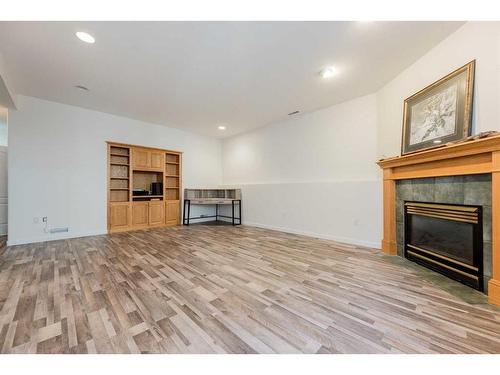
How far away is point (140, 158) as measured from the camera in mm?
5109

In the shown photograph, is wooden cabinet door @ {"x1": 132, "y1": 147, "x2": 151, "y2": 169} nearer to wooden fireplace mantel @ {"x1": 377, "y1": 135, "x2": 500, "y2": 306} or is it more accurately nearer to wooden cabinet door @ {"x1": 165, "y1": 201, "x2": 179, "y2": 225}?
wooden cabinet door @ {"x1": 165, "y1": 201, "x2": 179, "y2": 225}

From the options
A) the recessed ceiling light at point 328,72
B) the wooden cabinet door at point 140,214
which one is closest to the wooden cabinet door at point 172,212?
the wooden cabinet door at point 140,214

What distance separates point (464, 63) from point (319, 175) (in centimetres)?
252

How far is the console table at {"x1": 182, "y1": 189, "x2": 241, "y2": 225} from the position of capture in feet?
18.7

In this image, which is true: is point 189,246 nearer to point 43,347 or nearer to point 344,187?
point 43,347

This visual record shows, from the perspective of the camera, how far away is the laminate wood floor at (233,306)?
130 centimetres

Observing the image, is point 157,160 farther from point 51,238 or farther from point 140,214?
point 51,238

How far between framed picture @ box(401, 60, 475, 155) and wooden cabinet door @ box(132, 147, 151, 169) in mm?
5284

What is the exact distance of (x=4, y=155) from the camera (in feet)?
15.2

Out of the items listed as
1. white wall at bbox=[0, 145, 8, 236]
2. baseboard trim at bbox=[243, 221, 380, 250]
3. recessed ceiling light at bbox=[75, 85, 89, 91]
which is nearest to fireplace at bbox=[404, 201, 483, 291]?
baseboard trim at bbox=[243, 221, 380, 250]

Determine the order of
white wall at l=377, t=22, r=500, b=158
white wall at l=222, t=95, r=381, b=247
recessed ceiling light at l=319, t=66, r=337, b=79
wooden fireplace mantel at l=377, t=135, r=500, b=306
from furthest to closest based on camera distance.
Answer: white wall at l=222, t=95, r=381, b=247 < recessed ceiling light at l=319, t=66, r=337, b=79 < white wall at l=377, t=22, r=500, b=158 < wooden fireplace mantel at l=377, t=135, r=500, b=306

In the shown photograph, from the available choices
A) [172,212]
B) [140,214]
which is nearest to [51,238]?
[140,214]

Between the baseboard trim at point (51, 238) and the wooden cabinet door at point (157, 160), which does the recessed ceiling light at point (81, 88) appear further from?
the baseboard trim at point (51, 238)
